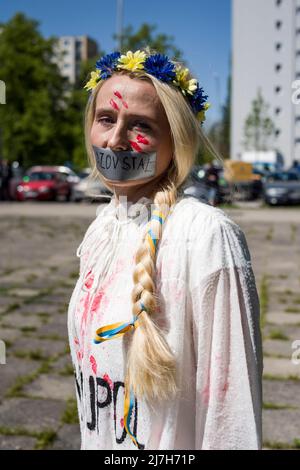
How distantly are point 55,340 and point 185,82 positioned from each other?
4272mm

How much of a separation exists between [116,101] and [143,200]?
253 millimetres

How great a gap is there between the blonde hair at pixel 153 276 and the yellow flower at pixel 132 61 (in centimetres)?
2

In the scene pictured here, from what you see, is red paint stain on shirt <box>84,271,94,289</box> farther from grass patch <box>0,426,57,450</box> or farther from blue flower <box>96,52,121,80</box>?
grass patch <box>0,426,57,450</box>

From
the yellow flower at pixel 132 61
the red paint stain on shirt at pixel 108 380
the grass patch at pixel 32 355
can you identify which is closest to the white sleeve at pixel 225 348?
the red paint stain on shirt at pixel 108 380

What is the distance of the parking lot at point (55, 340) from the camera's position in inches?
147

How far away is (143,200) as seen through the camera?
5.32 ft

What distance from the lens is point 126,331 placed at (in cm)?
151

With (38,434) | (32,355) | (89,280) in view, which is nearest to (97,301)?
(89,280)

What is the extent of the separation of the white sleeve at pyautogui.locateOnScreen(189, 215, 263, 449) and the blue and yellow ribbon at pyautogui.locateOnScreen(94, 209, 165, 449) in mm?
116

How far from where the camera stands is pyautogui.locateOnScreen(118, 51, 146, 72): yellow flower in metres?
1.57

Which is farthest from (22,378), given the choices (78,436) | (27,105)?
(27,105)
